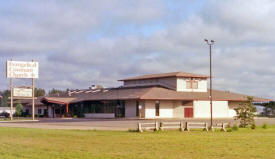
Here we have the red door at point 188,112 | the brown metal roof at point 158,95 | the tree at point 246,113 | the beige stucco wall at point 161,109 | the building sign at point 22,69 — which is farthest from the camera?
the red door at point 188,112

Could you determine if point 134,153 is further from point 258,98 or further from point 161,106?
point 258,98

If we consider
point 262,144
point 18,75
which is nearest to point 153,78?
point 18,75

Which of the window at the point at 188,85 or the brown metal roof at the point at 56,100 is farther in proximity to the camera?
the brown metal roof at the point at 56,100

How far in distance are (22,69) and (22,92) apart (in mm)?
5265

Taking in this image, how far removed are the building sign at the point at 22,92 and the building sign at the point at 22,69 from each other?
14.6 ft

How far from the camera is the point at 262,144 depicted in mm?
20891

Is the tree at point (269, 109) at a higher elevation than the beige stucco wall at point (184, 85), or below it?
below

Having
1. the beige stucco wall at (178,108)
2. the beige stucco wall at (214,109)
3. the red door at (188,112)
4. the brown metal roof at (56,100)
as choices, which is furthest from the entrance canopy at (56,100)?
the beige stucco wall at (214,109)

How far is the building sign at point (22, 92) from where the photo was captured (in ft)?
216

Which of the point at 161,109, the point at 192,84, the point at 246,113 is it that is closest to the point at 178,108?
the point at 161,109

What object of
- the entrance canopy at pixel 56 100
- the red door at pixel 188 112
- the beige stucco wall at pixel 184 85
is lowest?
the red door at pixel 188 112

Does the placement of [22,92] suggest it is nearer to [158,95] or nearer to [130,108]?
[130,108]

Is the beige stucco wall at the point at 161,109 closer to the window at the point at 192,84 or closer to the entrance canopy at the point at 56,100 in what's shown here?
the window at the point at 192,84

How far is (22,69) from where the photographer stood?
62.3 metres
